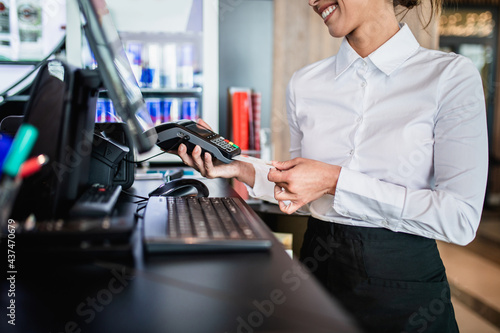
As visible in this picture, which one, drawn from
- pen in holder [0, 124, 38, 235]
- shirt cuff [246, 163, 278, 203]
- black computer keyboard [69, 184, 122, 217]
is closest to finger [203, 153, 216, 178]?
shirt cuff [246, 163, 278, 203]

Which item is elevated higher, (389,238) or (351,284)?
(389,238)

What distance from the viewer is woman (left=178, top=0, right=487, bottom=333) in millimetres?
929

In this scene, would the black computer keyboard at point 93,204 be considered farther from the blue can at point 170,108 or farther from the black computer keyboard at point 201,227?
the blue can at point 170,108

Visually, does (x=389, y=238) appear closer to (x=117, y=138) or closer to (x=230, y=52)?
(x=117, y=138)

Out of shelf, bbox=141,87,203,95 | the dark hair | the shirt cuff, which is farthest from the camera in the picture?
shelf, bbox=141,87,203,95

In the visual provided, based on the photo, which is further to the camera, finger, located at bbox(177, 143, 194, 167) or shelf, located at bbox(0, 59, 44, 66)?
shelf, located at bbox(0, 59, 44, 66)

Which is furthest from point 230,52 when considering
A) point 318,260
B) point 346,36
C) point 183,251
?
point 183,251

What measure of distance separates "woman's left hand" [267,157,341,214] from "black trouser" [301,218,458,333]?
182 mm

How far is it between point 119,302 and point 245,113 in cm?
219

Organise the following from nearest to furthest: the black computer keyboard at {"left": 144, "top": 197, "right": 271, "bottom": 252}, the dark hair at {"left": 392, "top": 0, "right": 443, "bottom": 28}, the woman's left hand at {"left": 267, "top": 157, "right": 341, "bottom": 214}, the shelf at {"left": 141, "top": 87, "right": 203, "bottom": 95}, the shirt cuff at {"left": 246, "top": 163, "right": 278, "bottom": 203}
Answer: the black computer keyboard at {"left": 144, "top": 197, "right": 271, "bottom": 252}
the woman's left hand at {"left": 267, "top": 157, "right": 341, "bottom": 214}
the dark hair at {"left": 392, "top": 0, "right": 443, "bottom": 28}
the shirt cuff at {"left": 246, "top": 163, "right": 278, "bottom": 203}
the shelf at {"left": 141, "top": 87, "right": 203, "bottom": 95}

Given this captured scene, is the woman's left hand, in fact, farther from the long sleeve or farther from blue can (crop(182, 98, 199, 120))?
blue can (crop(182, 98, 199, 120))

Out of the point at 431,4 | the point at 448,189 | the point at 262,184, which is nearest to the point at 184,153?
the point at 262,184

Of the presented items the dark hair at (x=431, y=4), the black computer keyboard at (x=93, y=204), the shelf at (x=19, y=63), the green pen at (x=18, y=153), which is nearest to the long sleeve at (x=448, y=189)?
the dark hair at (x=431, y=4)

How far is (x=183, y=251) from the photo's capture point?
58cm
